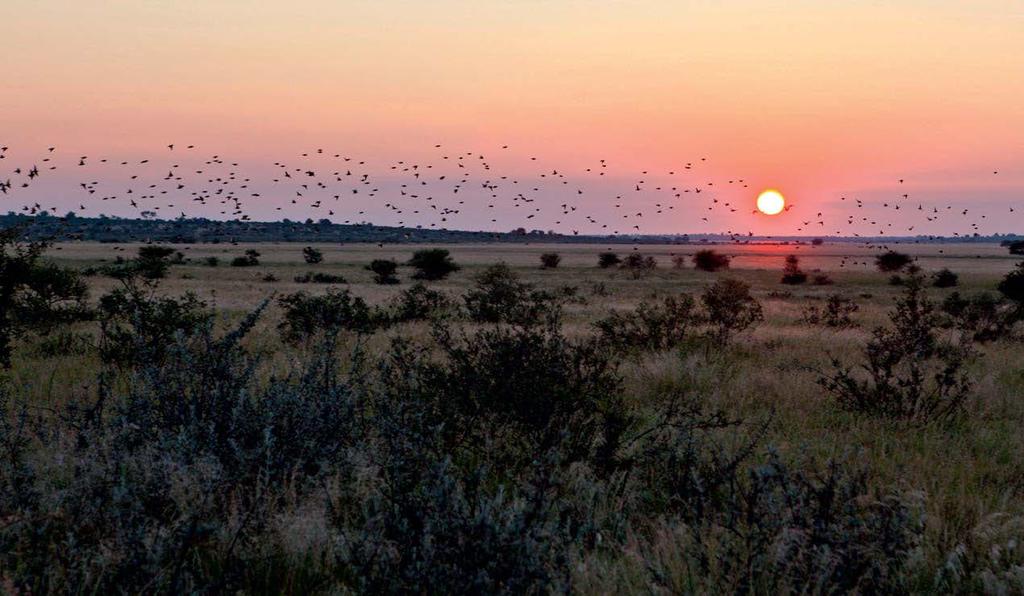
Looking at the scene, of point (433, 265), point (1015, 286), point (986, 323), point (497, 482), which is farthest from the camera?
point (433, 265)

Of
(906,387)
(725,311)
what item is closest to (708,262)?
(725,311)

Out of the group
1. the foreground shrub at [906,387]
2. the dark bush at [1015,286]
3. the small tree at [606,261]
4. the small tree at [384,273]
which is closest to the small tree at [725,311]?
the foreground shrub at [906,387]

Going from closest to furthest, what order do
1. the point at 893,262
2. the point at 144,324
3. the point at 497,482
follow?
1. the point at 497,482
2. the point at 144,324
3. the point at 893,262

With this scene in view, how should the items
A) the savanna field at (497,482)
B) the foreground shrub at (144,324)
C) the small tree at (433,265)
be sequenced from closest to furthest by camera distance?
the savanna field at (497,482), the foreground shrub at (144,324), the small tree at (433,265)

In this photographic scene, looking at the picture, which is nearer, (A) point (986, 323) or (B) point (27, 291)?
(B) point (27, 291)

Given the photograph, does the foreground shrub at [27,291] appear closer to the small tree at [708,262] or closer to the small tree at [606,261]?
the small tree at [606,261]

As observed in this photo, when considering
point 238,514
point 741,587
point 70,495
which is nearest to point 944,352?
point 741,587

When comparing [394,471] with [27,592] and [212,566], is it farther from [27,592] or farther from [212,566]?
[27,592]

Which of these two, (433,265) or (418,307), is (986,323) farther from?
(433,265)

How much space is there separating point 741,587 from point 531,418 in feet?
9.68

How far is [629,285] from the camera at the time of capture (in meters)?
44.4

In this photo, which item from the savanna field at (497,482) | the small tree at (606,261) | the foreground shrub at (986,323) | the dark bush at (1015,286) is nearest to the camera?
the savanna field at (497,482)

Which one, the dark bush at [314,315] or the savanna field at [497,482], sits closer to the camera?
the savanna field at [497,482]

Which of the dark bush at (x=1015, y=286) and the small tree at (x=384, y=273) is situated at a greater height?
the dark bush at (x=1015, y=286)
